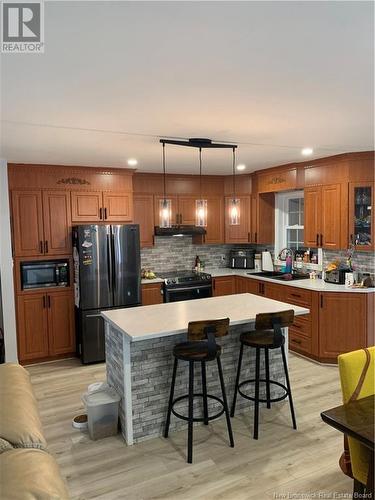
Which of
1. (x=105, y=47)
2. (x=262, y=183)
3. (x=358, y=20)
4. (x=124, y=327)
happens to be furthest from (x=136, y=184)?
(x=358, y=20)

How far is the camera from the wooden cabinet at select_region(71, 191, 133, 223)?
15.6 ft

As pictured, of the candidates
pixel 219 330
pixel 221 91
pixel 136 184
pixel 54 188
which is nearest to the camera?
pixel 221 91

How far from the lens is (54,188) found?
182 inches

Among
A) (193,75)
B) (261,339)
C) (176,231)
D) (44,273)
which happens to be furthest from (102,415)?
(193,75)

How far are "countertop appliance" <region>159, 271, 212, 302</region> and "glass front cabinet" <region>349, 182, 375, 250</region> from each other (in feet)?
7.03

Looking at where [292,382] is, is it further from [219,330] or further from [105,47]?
[105,47]

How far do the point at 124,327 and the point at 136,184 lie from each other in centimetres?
309

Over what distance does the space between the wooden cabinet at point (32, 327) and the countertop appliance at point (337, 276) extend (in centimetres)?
360

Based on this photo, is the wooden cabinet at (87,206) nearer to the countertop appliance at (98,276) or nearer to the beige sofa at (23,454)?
the countertop appliance at (98,276)

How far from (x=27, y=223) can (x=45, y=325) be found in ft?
4.21

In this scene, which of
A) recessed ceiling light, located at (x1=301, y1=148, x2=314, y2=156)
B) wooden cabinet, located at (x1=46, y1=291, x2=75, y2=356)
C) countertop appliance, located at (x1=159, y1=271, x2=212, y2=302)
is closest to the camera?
recessed ceiling light, located at (x1=301, y1=148, x2=314, y2=156)

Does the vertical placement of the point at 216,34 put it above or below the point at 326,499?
above

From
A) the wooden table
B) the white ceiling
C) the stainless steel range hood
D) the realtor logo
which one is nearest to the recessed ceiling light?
the white ceiling

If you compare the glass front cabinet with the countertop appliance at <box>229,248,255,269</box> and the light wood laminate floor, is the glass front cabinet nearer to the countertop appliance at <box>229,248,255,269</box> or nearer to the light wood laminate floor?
the light wood laminate floor
